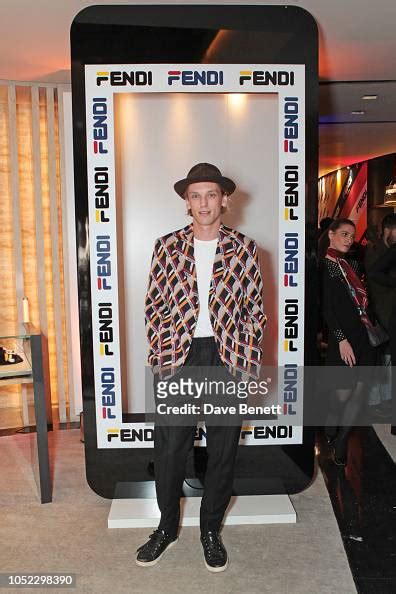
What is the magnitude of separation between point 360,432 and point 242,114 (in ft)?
7.60

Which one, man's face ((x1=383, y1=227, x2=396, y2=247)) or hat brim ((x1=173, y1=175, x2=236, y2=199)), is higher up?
hat brim ((x1=173, y1=175, x2=236, y2=199))

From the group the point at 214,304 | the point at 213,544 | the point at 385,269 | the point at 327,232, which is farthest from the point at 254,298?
the point at 385,269

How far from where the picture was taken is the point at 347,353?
3680 millimetres

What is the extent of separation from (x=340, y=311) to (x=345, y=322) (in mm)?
71

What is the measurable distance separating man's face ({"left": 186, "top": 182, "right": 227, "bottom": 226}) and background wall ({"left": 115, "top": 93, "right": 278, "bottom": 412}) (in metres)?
0.89

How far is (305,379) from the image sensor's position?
3.45 metres

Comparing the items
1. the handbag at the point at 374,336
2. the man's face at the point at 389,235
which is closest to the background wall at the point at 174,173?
the handbag at the point at 374,336

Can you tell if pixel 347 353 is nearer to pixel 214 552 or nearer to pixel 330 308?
pixel 330 308

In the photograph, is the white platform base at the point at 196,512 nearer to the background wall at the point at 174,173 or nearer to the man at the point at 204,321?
the man at the point at 204,321

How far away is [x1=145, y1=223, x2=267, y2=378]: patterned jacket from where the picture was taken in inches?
113

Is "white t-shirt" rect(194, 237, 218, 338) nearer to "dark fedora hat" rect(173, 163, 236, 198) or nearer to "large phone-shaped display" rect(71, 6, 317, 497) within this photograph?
"dark fedora hat" rect(173, 163, 236, 198)

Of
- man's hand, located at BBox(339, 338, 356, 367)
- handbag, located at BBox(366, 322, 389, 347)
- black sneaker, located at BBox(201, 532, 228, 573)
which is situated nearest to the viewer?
black sneaker, located at BBox(201, 532, 228, 573)

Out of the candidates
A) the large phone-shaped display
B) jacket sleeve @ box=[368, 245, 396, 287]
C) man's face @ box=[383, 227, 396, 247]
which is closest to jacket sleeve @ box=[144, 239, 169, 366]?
the large phone-shaped display

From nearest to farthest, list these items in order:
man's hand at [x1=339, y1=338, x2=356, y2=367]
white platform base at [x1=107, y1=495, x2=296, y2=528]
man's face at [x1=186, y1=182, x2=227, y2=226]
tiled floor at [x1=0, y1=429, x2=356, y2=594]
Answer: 1. tiled floor at [x1=0, y1=429, x2=356, y2=594]
2. man's face at [x1=186, y1=182, x2=227, y2=226]
3. white platform base at [x1=107, y1=495, x2=296, y2=528]
4. man's hand at [x1=339, y1=338, x2=356, y2=367]
